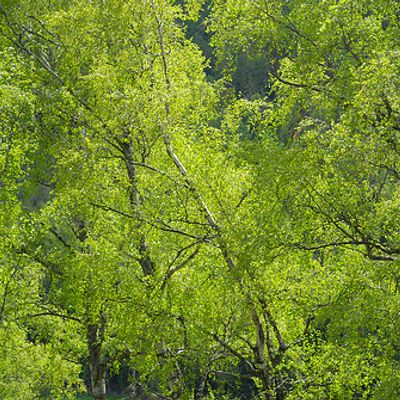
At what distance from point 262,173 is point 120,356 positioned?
558 cm

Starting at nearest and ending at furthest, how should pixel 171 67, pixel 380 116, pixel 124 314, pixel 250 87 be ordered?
pixel 380 116 → pixel 124 314 → pixel 171 67 → pixel 250 87

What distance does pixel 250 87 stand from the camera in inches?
3066

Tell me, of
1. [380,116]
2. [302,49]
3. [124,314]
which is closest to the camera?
[380,116]

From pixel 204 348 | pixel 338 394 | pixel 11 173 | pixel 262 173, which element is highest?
pixel 11 173

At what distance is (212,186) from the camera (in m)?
11.7

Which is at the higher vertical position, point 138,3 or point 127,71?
point 138,3

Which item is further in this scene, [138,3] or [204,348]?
[138,3]

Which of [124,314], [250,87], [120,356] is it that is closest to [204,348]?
[124,314]

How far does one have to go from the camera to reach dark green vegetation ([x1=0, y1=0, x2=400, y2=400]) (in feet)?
32.1

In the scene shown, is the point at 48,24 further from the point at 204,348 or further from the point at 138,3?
the point at 204,348

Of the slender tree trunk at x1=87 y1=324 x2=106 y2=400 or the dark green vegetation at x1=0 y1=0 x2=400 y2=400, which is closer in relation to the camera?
the dark green vegetation at x1=0 y1=0 x2=400 y2=400

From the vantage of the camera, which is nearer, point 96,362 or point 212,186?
point 212,186

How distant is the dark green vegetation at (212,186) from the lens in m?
9.79

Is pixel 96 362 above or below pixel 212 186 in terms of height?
below
